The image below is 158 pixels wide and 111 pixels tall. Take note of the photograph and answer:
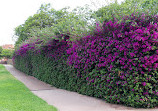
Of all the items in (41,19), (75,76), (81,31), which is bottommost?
(75,76)

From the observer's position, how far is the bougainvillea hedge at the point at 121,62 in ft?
18.9

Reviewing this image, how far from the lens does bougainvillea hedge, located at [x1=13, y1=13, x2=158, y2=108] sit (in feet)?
18.9

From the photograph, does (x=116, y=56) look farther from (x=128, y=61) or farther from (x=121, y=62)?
(x=128, y=61)

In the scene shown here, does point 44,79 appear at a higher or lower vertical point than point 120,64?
lower

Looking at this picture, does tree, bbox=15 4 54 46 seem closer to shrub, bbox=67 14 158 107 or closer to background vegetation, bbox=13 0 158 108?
background vegetation, bbox=13 0 158 108

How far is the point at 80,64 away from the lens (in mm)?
8562

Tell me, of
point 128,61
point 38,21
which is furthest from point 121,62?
point 38,21

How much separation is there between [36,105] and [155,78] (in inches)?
166

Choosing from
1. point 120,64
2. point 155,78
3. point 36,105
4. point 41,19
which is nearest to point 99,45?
point 120,64

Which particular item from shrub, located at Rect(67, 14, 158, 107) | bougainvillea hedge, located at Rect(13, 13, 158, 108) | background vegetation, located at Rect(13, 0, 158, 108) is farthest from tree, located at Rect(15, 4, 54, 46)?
shrub, located at Rect(67, 14, 158, 107)

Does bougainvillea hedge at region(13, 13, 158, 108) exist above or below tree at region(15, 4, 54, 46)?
below

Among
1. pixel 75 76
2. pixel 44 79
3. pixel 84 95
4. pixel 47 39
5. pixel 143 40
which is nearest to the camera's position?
pixel 143 40

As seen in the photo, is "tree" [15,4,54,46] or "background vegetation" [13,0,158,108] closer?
"background vegetation" [13,0,158,108]

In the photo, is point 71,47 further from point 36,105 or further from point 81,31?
point 36,105
